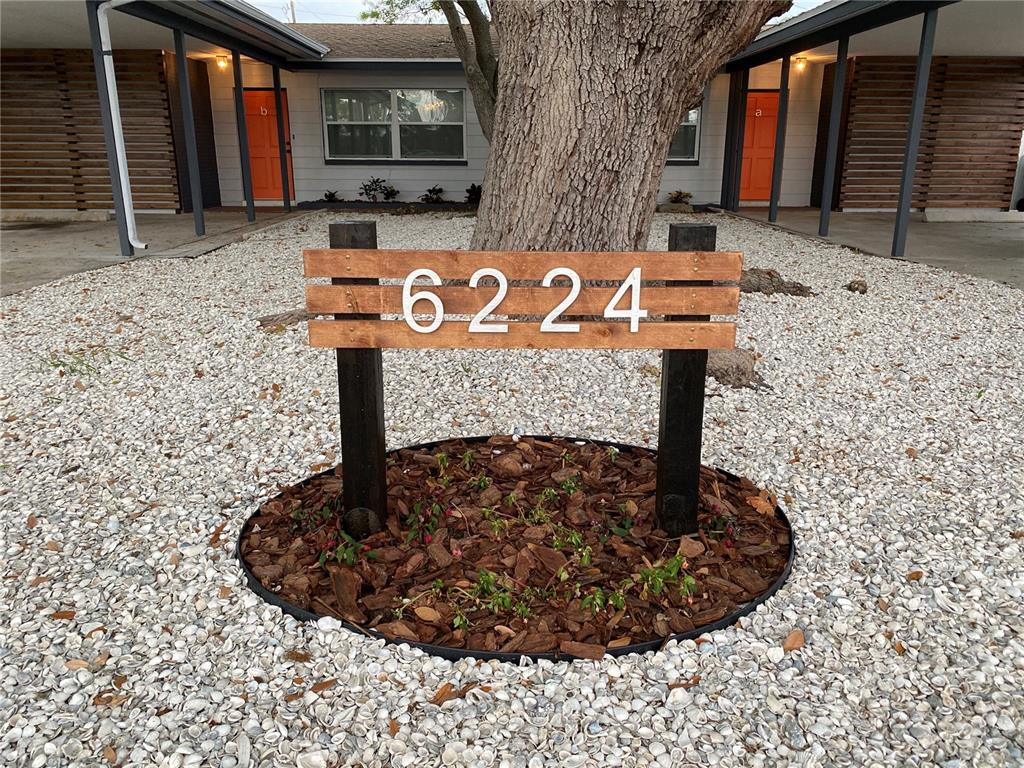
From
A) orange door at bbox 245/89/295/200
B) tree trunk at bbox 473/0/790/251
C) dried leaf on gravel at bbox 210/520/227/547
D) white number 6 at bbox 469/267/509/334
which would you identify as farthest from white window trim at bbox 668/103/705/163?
dried leaf on gravel at bbox 210/520/227/547

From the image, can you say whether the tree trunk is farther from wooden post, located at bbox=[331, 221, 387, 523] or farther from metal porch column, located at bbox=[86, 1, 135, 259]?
metal porch column, located at bbox=[86, 1, 135, 259]

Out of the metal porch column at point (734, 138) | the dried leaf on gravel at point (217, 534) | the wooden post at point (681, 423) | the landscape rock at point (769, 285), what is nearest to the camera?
the wooden post at point (681, 423)

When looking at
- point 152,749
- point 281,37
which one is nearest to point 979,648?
point 152,749

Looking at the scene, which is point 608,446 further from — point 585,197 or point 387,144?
point 387,144

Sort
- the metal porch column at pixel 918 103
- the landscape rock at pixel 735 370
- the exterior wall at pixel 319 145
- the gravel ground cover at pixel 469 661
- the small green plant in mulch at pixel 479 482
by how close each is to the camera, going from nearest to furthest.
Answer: the gravel ground cover at pixel 469 661 → the small green plant in mulch at pixel 479 482 → the landscape rock at pixel 735 370 → the metal porch column at pixel 918 103 → the exterior wall at pixel 319 145

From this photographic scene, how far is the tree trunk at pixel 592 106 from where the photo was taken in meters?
3.50

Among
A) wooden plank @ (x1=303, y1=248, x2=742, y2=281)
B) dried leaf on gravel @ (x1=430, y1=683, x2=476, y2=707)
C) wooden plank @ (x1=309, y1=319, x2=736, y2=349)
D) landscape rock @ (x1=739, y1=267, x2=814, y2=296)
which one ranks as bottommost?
dried leaf on gravel @ (x1=430, y1=683, x2=476, y2=707)

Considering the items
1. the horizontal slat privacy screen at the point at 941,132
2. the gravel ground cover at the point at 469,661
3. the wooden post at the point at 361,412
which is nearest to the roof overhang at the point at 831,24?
the horizontal slat privacy screen at the point at 941,132

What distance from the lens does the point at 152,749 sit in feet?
5.53

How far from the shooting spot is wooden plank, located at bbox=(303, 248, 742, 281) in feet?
7.23

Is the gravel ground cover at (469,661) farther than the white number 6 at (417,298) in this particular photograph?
No

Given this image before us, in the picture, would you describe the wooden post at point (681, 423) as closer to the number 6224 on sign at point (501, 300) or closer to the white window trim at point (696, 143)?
the number 6224 on sign at point (501, 300)

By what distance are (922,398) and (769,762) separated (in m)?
3.13

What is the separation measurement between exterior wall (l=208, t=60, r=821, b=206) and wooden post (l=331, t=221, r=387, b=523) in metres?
12.3
